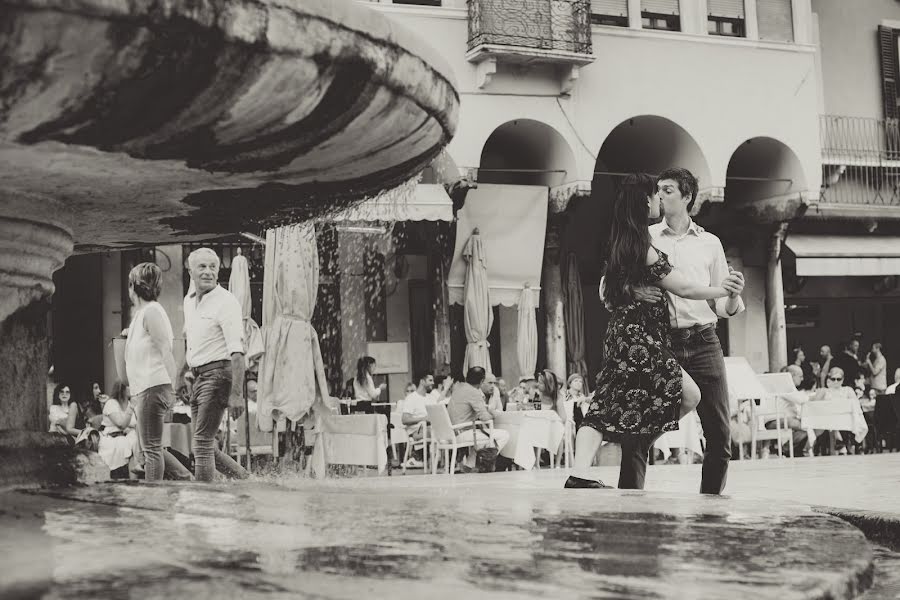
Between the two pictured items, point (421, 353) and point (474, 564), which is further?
point (421, 353)

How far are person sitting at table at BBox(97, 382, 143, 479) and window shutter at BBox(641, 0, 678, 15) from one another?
12.2 m

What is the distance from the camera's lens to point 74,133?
2535 mm

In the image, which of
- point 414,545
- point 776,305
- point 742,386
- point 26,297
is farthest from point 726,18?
point 414,545

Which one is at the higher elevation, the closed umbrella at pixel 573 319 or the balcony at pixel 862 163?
the balcony at pixel 862 163

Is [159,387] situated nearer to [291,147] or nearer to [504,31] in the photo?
[291,147]

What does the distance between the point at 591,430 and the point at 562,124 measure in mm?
14372

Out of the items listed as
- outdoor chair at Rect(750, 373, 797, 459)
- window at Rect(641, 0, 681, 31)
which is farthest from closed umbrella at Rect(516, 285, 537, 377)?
window at Rect(641, 0, 681, 31)

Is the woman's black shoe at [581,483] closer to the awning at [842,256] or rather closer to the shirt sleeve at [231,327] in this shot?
the shirt sleeve at [231,327]

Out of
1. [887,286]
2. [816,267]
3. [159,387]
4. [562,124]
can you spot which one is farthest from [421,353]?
[159,387]

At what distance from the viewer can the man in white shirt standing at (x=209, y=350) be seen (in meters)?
7.30

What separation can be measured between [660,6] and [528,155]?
3416 mm

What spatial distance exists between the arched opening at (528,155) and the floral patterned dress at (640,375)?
1345 cm

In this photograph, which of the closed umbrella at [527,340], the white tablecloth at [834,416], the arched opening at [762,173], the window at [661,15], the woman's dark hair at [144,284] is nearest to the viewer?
the woman's dark hair at [144,284]

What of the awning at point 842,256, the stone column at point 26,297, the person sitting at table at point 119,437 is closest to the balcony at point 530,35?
the awning at point 842,256
